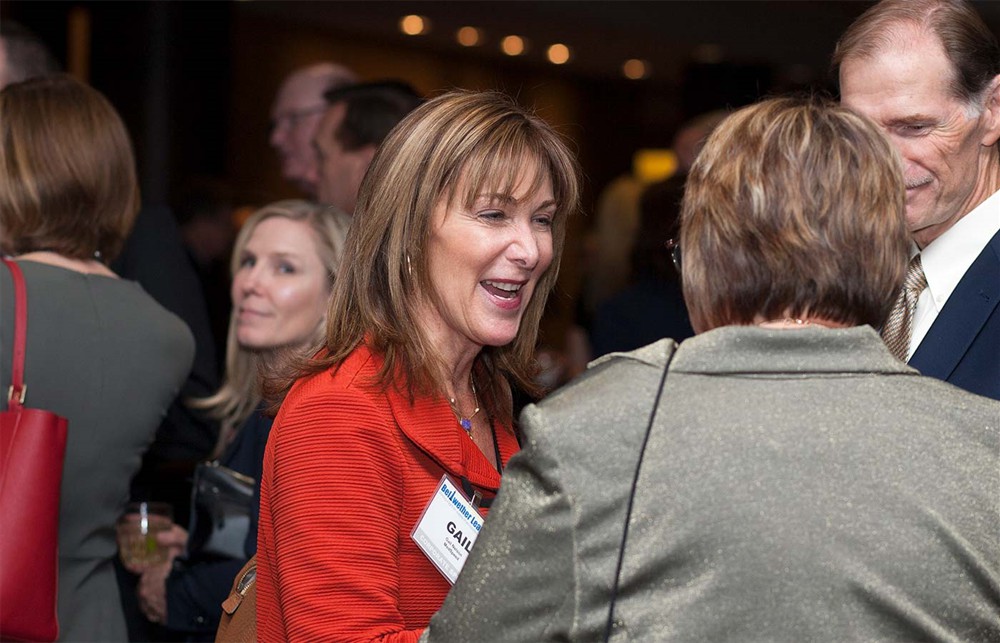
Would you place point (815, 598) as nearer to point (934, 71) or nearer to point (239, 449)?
point (934, 71)

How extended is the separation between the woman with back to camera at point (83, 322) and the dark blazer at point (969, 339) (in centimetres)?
163

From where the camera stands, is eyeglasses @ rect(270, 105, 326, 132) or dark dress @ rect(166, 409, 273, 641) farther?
eyeglasses @ rect(270, 105, 326, 132)

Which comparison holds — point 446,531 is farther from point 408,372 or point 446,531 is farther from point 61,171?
point 61,171

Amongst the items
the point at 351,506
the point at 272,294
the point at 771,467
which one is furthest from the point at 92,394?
the point at 771,467

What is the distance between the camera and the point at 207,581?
107 inches

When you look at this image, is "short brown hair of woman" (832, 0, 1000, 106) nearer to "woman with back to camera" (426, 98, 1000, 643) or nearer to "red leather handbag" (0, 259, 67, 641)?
"woman with back to camera" (426, 98, 1000, 643)

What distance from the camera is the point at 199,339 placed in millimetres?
3570

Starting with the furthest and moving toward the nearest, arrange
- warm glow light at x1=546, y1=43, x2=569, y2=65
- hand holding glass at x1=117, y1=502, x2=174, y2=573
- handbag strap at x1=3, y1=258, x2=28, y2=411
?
warm glow light at x1=546, y1=43, x2=569, y2=65 → hand holding glass at x1=117, y1=502, x2=174, y2=573 → handbag strap at x1=3, y1=258, x2=28, y2=411

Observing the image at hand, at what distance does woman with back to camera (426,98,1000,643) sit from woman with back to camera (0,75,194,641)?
144 centimetres

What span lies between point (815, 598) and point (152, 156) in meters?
5.93

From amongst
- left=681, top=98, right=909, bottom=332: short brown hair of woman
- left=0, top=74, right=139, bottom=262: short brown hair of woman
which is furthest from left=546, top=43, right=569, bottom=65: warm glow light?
left=681, top=98, right=909, bottom=332: short brown hair of woman

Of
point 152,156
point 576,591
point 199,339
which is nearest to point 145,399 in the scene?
point 199,339

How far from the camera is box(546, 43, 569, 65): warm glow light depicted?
9.59 metres

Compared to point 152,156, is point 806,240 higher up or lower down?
higher up
